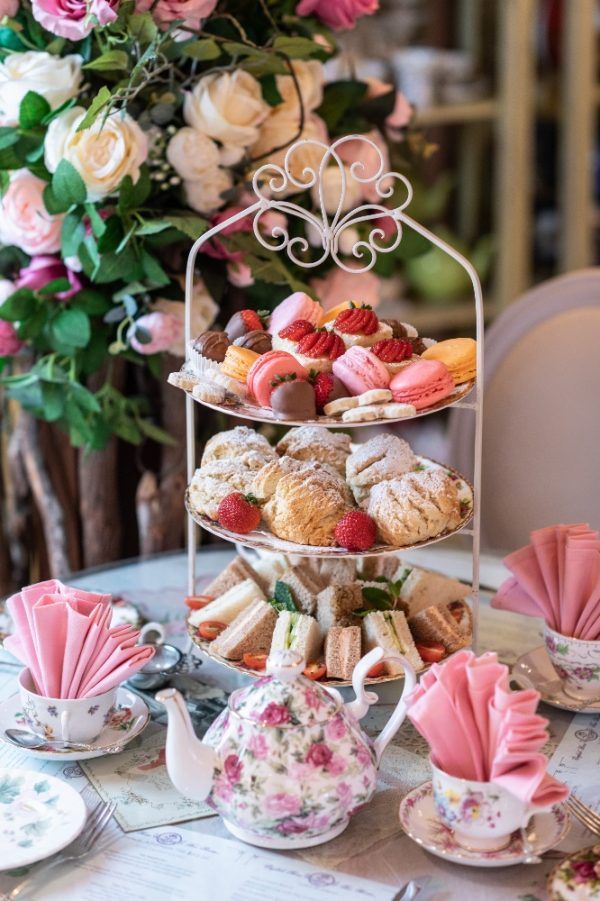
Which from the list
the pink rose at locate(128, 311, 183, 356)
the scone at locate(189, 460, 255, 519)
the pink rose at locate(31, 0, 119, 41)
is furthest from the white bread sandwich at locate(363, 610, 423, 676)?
the pink rose at locate(31, 0, 119, 41)

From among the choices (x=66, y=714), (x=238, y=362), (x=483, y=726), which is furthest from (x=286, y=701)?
(x=238, y=362)

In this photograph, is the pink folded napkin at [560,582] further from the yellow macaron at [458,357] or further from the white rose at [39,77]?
the white rose at [39,77]

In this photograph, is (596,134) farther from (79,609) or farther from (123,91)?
(79,609)

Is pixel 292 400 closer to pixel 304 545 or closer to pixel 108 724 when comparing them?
pixel 304 545

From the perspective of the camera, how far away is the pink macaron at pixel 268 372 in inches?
51.2

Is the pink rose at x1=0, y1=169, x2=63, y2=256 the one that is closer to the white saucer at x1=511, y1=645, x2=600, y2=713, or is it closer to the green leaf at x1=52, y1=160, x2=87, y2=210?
the green leaf at x1=52, y1=160, x2=87, y2=210

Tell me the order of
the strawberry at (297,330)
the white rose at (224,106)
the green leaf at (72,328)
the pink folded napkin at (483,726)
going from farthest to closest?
1. the green leaf at (72,328)
2. the white rose at (224,106)
3. the strawberry at (297,330)
4. the pink folded napkin at (483,726)

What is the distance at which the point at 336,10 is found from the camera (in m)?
1.79

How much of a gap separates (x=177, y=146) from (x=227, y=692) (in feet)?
2.46

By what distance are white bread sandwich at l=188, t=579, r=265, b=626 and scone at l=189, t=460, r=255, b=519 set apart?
14 cm

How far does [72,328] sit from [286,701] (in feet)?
2.65

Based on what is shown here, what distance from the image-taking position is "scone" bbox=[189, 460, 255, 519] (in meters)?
1.42

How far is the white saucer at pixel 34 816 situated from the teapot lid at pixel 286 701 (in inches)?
7.8

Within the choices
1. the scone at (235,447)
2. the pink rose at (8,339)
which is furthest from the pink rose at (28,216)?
the scone at (235,447)
